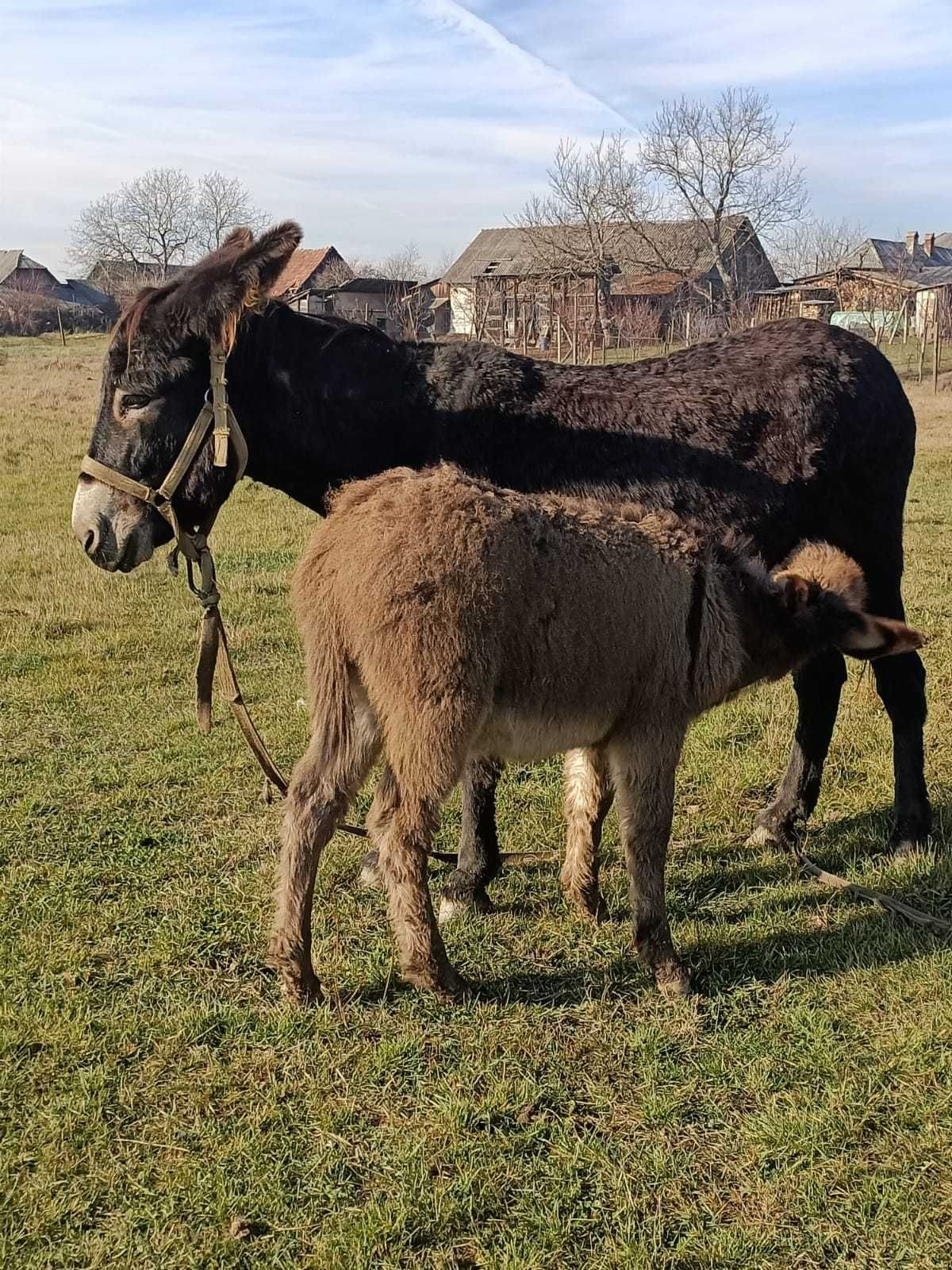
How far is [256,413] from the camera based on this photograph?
387 centimetres

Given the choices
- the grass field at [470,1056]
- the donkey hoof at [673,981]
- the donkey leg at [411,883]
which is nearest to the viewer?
the grass field at [470,1056]

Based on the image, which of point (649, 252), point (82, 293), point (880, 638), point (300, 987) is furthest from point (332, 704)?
Answer: point (82, 293)

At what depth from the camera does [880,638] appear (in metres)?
3.81

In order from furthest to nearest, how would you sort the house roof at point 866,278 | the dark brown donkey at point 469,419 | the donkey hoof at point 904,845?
the house roof at point 866,278, the donkey hoof at point 904,845, the dark brown donkey at point 469,419

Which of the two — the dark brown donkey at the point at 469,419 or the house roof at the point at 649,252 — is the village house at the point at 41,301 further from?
the dark brown donkey at the point at 469,419

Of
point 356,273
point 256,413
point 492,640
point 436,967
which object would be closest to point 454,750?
point 492,640

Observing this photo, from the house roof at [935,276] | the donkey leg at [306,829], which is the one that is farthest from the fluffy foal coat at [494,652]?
the house roof at [935,276]

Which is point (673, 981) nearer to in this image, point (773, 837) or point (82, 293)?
point (773, 837)

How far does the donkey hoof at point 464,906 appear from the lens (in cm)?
410

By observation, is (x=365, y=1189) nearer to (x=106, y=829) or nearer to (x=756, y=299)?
(x=106, y=829)

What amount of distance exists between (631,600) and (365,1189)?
2.00 meters

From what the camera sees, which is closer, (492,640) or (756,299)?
(492,640)

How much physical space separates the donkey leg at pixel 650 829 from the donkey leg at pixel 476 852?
0.67 meters

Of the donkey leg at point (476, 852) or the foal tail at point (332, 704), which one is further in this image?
the donkey leg at point (476, 852)
